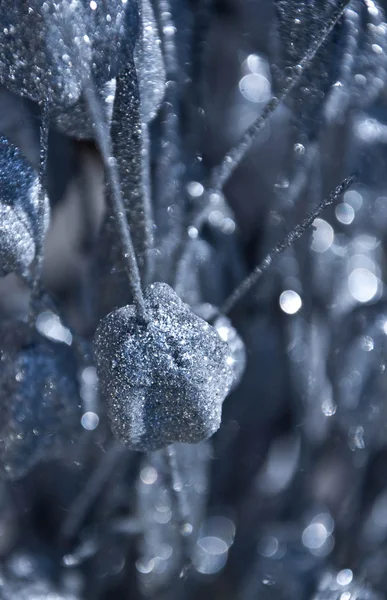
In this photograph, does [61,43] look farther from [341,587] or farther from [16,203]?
[341,587]

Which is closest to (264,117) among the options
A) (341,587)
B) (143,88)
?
(143,88)

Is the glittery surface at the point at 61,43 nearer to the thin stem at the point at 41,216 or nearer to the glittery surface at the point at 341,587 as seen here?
the thin stem at the point at 41,216

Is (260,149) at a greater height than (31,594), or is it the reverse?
(260,149)

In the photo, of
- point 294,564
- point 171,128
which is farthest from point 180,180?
point 294,564

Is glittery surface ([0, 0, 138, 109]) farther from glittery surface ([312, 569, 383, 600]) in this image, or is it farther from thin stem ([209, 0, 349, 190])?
glittery surface ([312, 569, 383, 600])

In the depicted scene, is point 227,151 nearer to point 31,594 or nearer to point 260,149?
point 260,149

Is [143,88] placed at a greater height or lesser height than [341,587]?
greater
